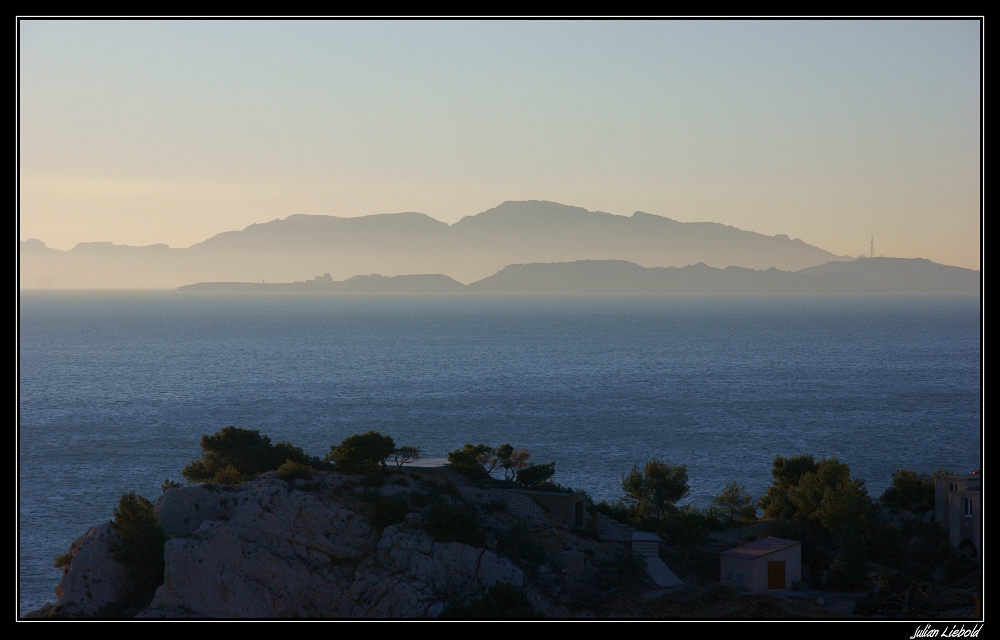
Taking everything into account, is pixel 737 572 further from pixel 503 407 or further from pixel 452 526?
pixel 503 407

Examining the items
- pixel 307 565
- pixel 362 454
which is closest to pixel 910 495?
pixel 362 454

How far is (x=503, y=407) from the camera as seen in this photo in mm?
95125

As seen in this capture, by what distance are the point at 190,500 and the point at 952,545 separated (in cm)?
2574

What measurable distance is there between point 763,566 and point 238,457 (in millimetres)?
19771

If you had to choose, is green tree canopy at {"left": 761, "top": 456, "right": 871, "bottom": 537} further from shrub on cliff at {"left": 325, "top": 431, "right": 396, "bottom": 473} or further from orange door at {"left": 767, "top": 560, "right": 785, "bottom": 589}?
shrub on cliff at {"left": 325, "top": 431, "right": 396, "bottom": 473}

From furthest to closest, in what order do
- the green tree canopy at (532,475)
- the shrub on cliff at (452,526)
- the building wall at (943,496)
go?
the green tree canopy at (532,475) → the building wall at (943,496) → the shrub on cliff at (452,526)

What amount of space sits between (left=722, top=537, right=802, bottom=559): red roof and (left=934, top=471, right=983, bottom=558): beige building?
6.43 metres

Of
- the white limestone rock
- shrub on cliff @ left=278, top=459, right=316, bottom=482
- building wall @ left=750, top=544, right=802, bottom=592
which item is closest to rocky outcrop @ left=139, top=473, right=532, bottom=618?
shrub on cliff @ left=278, top=459, right=316, bottom=482

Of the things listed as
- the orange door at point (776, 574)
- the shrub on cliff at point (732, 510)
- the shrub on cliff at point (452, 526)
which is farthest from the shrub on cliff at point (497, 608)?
the shrub on cliff at point (732, 510)

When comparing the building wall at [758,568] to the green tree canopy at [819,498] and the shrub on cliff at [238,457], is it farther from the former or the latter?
the shrub on cliff at [238,457]

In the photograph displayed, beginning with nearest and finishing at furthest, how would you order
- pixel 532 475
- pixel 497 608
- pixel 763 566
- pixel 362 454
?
pixel 497 608 → pixel 763 566 → pixel 362 454 → pixel 532 475

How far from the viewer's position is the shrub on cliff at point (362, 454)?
106 ft
